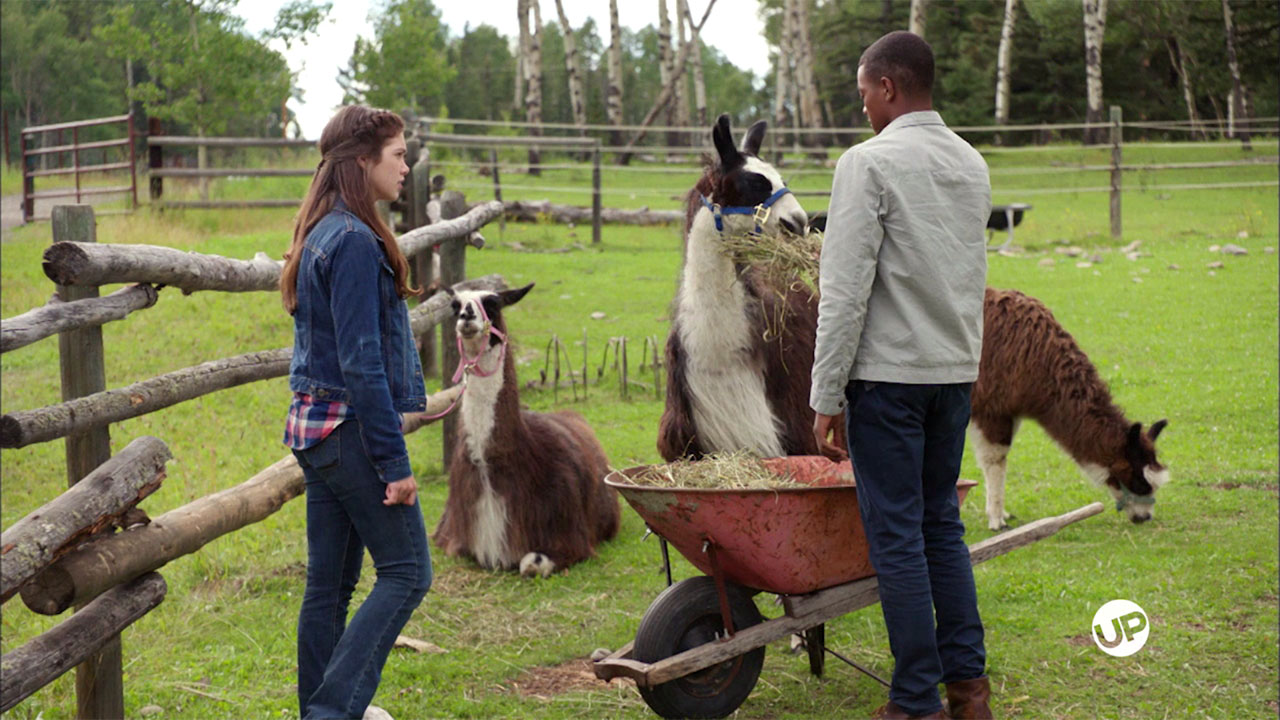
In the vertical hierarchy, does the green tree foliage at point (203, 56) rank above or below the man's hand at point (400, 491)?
above

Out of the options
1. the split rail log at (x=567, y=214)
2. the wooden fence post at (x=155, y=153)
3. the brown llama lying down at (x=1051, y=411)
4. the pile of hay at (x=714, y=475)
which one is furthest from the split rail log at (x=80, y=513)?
the split rail log at (x=567, y=214)

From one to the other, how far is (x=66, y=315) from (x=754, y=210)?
2.66m

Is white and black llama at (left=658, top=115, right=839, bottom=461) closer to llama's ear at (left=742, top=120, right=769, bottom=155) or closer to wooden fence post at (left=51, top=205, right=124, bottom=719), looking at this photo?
llama's ear at (left=742, top=120, right=769, bottom=155)

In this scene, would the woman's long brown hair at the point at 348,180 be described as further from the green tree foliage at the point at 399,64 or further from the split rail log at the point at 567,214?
the green tree foliage at the point at 399,64

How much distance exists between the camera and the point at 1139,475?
6.45m

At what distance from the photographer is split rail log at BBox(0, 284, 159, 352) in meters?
3.37

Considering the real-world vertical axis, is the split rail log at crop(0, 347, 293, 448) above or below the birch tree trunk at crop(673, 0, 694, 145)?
below

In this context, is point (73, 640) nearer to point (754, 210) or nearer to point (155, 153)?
point (754, 210)

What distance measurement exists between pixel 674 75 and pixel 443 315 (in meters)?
23.5

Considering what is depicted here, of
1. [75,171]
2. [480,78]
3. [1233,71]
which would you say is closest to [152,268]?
[75,171]

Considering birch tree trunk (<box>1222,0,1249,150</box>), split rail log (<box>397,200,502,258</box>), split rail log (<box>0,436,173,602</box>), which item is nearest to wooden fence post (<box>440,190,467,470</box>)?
split rail log (<box>397,200,502,258</box>)

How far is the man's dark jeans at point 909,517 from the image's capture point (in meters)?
3.49

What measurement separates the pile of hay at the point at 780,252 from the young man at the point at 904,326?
1144 mm

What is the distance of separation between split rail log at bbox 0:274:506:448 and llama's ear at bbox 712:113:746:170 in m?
2.21
